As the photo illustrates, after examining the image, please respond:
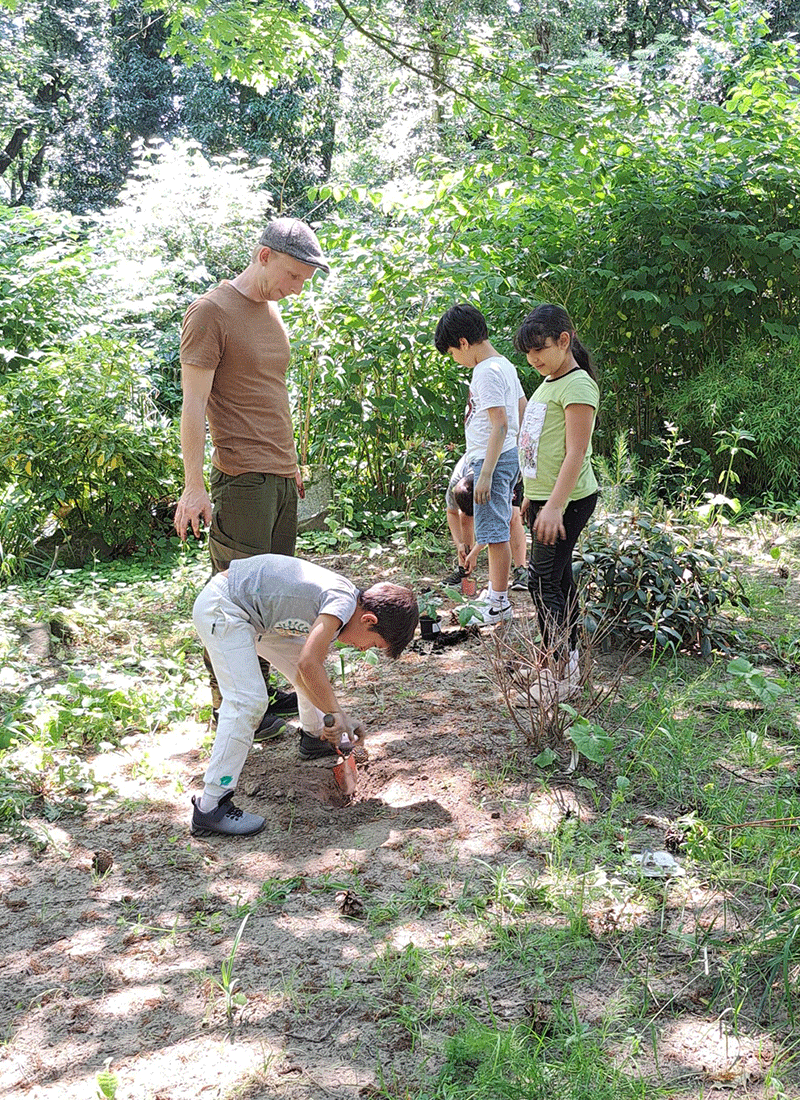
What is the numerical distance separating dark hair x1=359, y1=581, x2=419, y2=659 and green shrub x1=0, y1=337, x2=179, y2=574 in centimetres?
387

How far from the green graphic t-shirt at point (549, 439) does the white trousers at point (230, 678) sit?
3.99ft

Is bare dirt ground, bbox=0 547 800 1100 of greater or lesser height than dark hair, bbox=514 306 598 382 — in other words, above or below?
below

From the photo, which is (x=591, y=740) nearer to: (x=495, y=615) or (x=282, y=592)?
(x=282, y=592)

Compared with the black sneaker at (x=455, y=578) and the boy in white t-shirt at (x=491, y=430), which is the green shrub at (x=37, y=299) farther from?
the boy in white t-shirt at (x=491, y=430)

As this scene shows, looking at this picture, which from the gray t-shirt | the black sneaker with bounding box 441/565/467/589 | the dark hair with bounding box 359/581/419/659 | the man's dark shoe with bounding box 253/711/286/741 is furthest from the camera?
the black sneaker with bounding box 441/565/467/589

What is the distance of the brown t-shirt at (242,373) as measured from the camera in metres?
3.18

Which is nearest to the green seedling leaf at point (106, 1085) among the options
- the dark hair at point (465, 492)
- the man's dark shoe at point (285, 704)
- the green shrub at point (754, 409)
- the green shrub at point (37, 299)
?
the man's dark shoe at point (285, 704)

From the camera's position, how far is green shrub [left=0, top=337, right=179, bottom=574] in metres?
6.25

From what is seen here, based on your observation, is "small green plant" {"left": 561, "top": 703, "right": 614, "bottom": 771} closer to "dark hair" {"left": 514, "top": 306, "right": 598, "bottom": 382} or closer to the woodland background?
"dark hair" {"left": 514, "top": 306, "right": 598, "bottom": 382}

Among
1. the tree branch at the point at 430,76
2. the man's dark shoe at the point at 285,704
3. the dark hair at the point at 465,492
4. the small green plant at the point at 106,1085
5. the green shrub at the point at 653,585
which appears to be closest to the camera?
the small green plant at the point at 106,1085

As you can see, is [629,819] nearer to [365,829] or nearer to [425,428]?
[365,829]

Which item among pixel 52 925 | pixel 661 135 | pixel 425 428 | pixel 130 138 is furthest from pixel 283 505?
pixel 130 138

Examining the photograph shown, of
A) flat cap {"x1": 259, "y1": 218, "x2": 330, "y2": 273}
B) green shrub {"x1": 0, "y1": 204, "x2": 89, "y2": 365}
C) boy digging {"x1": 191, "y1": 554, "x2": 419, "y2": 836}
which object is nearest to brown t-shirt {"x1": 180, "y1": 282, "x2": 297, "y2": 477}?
flat cap {"x1": 259, "y1": 218, "x2": 330, "y2": 273}

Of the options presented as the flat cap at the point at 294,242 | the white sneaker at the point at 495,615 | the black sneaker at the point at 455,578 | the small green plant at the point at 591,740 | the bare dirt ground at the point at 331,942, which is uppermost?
the flat cap at the point at 294,242
